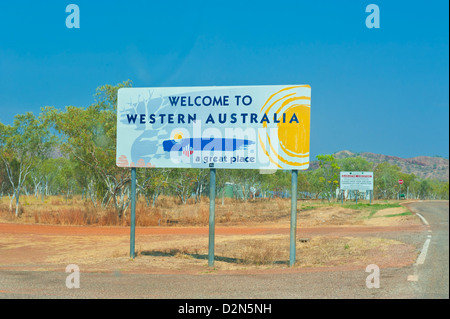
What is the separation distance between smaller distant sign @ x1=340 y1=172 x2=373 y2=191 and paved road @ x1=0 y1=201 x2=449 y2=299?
47395 millimetres

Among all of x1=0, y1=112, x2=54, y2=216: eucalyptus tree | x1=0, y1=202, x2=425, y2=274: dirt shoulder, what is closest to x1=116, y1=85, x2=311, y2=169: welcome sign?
x1=0, y1=202, x2=425, y2=274: dirt shoulder

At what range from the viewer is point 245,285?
902cm

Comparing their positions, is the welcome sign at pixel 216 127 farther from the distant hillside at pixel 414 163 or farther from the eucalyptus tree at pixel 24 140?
the distant hillside at pixel 414 163

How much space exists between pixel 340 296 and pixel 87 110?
24456 mm

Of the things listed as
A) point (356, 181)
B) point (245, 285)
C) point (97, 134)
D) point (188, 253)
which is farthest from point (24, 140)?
point (356, 181)

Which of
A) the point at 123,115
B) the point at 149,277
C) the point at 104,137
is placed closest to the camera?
the point at 149,277

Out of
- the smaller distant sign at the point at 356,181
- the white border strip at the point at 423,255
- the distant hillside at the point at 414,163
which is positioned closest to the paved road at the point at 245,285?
the white border strip at the point at 423,255

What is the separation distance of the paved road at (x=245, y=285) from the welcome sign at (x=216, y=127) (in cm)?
321

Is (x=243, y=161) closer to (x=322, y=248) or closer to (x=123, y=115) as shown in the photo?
(x=123, y=115)

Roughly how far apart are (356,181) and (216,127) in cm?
Result: 4794

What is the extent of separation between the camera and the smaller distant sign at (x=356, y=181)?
57125mm
